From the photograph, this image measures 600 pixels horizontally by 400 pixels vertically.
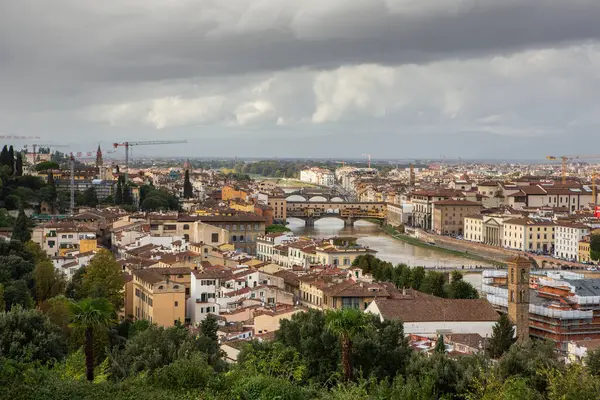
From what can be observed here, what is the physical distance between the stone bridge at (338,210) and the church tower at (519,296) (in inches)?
1390

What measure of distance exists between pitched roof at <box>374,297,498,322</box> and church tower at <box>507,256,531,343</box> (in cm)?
34

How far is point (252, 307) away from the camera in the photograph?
51.1ft

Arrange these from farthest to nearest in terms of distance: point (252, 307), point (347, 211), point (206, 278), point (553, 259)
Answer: point (347, 211) → point (553, 259) → point (206, 278) → point (252, 307)

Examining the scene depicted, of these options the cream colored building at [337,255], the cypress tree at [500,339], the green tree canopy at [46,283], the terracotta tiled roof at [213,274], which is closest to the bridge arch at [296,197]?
the cream colored building at [337,255]

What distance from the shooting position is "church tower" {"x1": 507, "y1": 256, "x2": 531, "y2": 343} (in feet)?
46.3

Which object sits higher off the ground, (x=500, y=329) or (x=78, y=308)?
(x=78, y=308)

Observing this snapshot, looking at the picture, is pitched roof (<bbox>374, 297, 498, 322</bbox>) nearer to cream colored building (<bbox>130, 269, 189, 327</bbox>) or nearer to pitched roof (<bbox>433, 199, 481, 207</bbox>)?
cream colored building (<bbox>130, 269, 189, 327</bbox>)

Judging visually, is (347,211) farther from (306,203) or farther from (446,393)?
(446,393)

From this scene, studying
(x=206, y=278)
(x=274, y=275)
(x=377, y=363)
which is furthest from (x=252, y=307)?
(x=377, y=363)

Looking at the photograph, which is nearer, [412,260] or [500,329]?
[500,329]

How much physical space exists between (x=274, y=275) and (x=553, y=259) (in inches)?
610

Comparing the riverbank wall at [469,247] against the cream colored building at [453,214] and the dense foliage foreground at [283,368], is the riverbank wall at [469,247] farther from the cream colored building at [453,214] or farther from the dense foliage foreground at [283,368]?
the dense foliage foreground at [283,368]

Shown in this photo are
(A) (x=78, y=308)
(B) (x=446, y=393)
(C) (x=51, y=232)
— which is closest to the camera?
(A) (x=78, y=308)

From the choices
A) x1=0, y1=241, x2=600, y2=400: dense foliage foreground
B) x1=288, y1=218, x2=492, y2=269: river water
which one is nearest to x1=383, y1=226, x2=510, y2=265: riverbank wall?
x1=288, y1=218, x2=492, y2=269: river water
